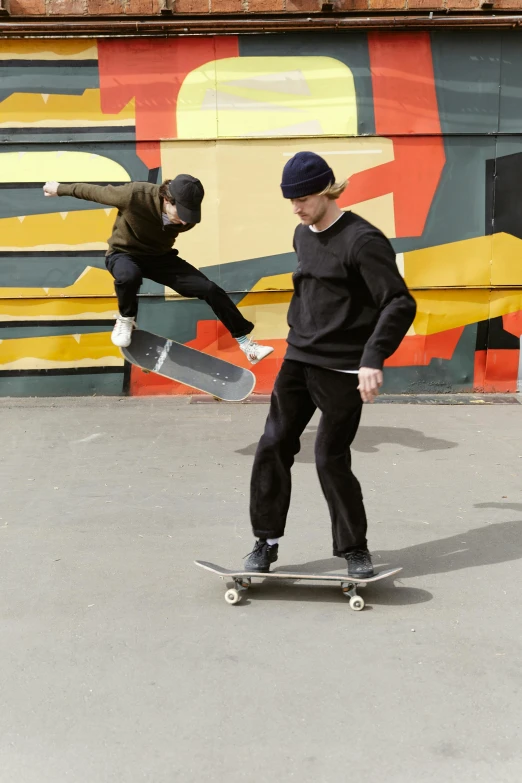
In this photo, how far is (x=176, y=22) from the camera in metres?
8.07

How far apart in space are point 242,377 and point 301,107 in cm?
304

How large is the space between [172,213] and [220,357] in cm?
285

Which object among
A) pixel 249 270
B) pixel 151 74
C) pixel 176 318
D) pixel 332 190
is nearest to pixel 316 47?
pixel 151 74

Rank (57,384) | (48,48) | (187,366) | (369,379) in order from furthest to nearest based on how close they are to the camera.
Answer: (57,384)
(48,48)
(187,366)
(369,379)

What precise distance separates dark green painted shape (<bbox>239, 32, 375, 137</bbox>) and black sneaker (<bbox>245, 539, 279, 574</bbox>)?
→ 5605 millimetres

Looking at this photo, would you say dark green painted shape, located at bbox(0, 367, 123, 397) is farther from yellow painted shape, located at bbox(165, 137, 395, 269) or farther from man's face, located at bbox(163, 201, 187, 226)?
man's face, located at bbox(163, 201, 187, 226)

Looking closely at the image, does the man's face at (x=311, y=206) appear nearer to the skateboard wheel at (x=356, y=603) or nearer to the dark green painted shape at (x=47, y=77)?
the skateboard wheel at (x=356, y=603)

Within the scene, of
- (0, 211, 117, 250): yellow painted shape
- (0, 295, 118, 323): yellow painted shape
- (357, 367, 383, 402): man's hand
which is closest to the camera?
(357, 367, 383, 402): man's hand

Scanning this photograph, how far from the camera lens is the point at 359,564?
4035 millimetres

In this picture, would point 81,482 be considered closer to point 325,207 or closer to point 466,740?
point 325,207

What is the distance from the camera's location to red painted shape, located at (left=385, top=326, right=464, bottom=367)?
867 centimetres

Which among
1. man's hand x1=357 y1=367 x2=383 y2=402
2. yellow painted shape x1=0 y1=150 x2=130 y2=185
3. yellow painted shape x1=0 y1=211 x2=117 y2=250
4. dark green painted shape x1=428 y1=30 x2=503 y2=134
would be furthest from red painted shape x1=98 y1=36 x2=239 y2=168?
man's hand x1=357 y1=367 x2=383 y2=402

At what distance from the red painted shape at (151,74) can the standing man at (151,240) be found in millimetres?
2100

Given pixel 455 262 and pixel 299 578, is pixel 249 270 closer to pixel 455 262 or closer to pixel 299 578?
pixel 455 262
